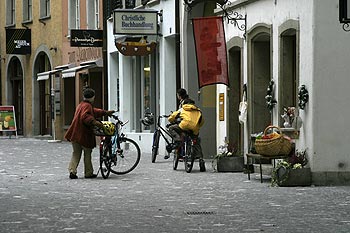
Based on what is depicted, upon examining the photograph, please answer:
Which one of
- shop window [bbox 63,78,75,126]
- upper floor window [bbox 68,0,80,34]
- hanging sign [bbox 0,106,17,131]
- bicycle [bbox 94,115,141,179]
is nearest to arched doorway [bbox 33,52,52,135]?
hanging sign [bbox 0,106,17,131]

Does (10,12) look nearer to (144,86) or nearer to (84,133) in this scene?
(144,86)

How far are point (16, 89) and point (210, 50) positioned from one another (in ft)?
94.3

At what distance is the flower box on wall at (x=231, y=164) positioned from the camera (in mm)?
21234

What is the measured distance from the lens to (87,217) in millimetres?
12617

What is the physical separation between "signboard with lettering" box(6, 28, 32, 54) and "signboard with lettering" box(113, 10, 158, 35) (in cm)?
1674

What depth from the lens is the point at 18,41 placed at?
147ft

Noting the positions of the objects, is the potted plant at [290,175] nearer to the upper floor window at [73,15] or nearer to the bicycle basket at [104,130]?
the bicycle basket at [104,130]

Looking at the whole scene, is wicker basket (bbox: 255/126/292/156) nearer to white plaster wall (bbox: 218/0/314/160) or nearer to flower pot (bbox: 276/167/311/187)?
white plaster wall (bbox: 218/0/314/160)

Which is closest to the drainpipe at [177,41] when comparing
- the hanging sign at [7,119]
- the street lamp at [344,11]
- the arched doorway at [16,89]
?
the street lamp at [344,11]

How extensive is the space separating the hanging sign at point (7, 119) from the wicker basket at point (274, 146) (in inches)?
1122

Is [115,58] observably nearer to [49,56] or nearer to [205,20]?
[49,56]

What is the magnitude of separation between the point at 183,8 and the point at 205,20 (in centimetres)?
624

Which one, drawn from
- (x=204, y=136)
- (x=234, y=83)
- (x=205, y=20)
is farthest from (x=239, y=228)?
(x=204, y=136)

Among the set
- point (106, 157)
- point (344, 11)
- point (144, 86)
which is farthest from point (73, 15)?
point (344, 11)
